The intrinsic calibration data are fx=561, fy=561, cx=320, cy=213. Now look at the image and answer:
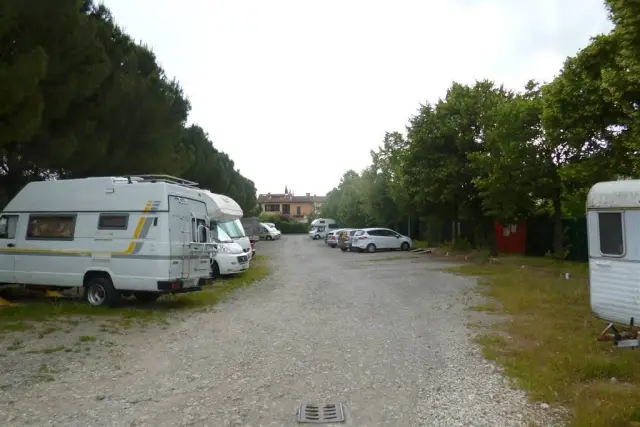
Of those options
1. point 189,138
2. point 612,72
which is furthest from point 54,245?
point 189,138

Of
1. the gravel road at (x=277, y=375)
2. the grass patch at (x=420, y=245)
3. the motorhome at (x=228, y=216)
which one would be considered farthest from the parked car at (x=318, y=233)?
the gravel road at (x=277, y=375)

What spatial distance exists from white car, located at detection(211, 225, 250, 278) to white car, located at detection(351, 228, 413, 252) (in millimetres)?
17187

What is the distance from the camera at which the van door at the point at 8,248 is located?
43.3ft

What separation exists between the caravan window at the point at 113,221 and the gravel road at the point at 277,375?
255 cm

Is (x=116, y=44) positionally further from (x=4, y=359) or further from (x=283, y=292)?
(x=4, y=359)

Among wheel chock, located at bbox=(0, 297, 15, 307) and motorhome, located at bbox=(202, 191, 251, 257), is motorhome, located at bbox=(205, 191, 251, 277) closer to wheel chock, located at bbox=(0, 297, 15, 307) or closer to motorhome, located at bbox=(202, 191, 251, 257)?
motorhome, located at bbox=(202, 191, 251, 257)

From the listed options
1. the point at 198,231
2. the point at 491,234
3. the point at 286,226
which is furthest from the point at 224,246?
the point at 286,226

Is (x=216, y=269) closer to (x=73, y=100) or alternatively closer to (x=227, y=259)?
(x=227, y=259)

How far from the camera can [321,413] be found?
554 cm

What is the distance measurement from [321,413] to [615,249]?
5.37m

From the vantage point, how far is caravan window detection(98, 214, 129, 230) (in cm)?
1223

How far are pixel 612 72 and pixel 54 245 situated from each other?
43.2ft

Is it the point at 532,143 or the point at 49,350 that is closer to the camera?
the point at 49,350

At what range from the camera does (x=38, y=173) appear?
15141mm
